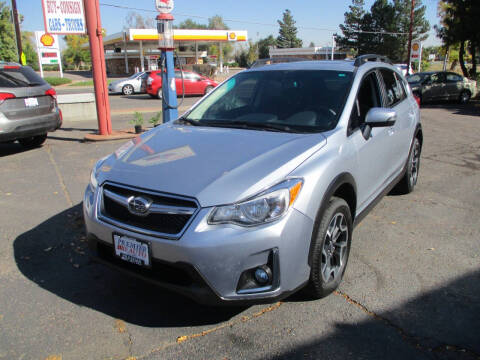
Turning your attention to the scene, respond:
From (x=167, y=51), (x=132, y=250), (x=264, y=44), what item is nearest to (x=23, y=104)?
(x=167, y=51)

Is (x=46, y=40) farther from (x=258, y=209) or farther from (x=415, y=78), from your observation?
(x=258, y=209)

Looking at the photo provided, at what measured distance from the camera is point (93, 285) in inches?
135

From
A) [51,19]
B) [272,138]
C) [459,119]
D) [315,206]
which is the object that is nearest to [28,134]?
[51,19]

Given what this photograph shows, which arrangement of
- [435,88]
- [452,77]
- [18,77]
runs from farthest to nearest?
[452,77]
[435,88]
[18,77]

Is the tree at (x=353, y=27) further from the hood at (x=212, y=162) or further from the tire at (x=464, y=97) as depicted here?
the hood at (x=212, y=162)

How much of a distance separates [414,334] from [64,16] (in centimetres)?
979

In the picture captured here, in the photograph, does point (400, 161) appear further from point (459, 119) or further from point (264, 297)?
point (459, 119)

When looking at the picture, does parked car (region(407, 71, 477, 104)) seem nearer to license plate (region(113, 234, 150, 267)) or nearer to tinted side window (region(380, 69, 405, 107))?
tinted side window (region(380, 69, 405, 107))

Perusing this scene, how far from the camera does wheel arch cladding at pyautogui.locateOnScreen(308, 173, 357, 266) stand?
9.08 ft

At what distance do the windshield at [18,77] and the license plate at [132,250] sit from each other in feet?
19.1

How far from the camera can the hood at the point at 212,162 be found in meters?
2.59

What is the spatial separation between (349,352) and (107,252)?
176cm

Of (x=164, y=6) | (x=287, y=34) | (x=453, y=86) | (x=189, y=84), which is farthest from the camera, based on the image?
(x=287, y=34)

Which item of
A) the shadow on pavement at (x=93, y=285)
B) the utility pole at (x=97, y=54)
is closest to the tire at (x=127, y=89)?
the utility pole at (x=97, y=54)
